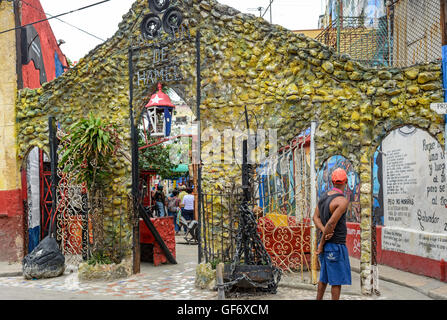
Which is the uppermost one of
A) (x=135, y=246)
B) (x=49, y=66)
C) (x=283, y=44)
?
(x=49, y=66)

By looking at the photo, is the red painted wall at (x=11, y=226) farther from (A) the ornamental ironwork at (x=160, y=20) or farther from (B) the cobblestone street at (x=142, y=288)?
(A) the ornamental ironwork at (x=160, y=20)

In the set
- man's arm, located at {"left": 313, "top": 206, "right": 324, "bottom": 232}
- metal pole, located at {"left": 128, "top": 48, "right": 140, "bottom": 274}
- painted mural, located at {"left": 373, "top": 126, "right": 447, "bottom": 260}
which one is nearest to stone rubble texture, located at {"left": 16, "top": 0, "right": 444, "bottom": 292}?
metal pole, located at {"left": 128, "top": 48, "right": 140, "bottom": 274}

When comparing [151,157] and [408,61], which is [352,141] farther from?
[151,157]

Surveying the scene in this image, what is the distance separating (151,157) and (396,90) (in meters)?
14.9

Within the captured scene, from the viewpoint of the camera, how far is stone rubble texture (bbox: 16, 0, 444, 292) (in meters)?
7.35

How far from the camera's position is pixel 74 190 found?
9727 mm

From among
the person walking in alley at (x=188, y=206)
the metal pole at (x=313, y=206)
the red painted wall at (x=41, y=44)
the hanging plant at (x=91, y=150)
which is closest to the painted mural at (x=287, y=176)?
the metal pole at (x=313, y=206)

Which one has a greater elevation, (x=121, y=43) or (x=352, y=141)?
(x=121, y=43)

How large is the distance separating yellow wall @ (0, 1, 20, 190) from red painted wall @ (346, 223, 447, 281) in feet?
25.7

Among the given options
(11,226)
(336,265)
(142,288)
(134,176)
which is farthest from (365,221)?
(11,226)

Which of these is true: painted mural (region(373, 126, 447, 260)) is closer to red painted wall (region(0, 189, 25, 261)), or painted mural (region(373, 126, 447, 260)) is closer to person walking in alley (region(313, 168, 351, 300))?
person walking in alley (region(313, 168, 351, 300))

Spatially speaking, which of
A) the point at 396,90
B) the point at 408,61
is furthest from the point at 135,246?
the point at 408,61

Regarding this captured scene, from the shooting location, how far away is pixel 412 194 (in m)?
9.54

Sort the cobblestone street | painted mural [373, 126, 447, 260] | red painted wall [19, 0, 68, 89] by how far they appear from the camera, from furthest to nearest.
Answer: red painted wall [19, 0, 68, 89]
painted mural [373, 126, 447, 260]
the cobblestone street
